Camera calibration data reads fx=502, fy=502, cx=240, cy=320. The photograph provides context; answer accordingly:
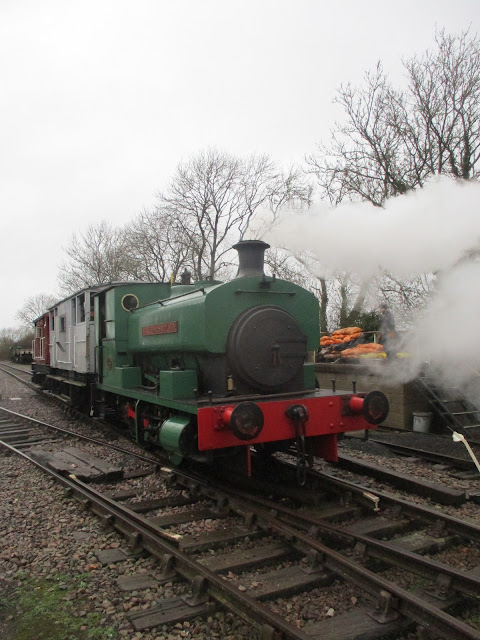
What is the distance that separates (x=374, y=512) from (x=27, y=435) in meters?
7.27

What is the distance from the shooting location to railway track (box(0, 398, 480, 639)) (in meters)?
3.18

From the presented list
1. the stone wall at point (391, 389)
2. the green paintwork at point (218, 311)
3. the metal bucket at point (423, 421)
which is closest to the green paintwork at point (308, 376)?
the green paintwork at point (218, 311)

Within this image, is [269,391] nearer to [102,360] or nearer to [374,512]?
[374,512]

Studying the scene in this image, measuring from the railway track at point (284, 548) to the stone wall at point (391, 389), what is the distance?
4.36m

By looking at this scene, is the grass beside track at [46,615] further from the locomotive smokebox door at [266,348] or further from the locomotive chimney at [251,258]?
the locomotive chimney at [251,258]

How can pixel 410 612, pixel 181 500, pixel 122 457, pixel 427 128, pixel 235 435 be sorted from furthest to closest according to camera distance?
pixel 427 128
pixel 122 457
pixel 181 500
pixel 235 435
pixel 410 612

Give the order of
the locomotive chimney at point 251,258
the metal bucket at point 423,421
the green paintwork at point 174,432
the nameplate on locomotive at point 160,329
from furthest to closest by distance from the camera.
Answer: the metal bucket at point 423,421, the nameplate on locomotive at point 160,329, the locomotive chimney at point 251,258, the green paintwork at point 174,432

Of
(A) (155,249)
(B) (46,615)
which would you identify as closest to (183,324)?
(B) (46,615)

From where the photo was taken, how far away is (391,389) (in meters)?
9.77

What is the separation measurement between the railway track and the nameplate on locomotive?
1.75 meters

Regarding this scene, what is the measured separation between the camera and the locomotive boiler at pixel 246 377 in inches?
195

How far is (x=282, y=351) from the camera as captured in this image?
18.6 feet

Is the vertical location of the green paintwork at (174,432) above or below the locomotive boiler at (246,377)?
below

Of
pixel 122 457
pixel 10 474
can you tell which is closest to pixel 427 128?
pixel 122 457
